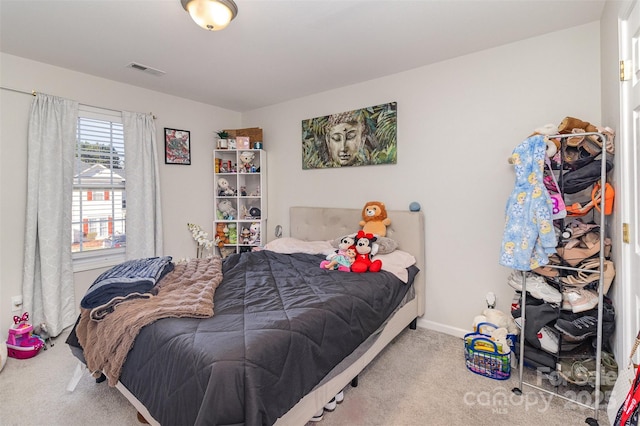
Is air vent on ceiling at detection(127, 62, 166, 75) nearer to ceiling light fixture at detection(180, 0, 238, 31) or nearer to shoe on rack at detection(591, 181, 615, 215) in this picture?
ceiling light fixture at detection(180, 0, 238, 31)

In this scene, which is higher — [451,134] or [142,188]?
[451,134]

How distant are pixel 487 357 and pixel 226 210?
3297mm

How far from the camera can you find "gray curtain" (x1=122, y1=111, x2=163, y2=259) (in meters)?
3.24

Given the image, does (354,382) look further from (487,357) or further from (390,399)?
(487,357)

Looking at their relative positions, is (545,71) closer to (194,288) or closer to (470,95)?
(470,95)

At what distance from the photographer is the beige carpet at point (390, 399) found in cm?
174

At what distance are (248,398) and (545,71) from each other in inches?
113

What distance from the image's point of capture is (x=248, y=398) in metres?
1.15

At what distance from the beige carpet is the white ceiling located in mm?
2388

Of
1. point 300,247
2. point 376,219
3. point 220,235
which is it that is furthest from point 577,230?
point 220,235

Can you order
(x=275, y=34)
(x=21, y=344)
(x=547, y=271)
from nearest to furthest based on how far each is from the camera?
1. (x=547, y=271)
2. (x=275, y=34)
3. (x=21, y=344)

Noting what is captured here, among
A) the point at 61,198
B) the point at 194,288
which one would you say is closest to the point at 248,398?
the point at 194,288

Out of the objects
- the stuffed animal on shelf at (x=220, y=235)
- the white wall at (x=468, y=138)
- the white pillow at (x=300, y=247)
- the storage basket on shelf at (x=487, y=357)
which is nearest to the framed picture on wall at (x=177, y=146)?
the stuffed animal on shelf at (x=220, y=235)

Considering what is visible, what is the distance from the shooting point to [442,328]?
9.36 feet
